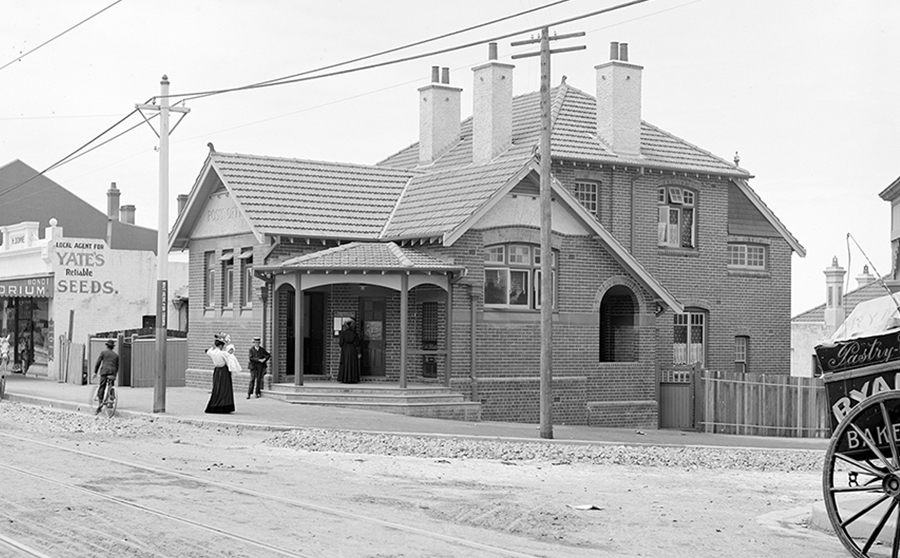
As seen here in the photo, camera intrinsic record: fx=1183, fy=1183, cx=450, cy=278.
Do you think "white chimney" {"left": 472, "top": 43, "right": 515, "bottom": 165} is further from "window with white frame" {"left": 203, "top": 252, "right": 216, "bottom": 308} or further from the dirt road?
the dirt road

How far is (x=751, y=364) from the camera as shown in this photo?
3788 cm

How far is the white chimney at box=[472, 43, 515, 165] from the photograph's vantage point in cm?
3288

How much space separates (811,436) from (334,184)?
45.2 feet

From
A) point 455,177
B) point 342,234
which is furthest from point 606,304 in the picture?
point 342,234

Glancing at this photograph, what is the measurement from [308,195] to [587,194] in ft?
27.7

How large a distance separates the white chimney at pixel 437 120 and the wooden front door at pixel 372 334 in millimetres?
8370

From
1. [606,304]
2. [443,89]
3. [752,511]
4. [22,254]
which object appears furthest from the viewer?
[22,254]

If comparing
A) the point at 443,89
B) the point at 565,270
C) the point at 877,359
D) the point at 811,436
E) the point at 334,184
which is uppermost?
the point at 443,89

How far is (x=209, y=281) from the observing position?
3281cm

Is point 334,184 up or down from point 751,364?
up

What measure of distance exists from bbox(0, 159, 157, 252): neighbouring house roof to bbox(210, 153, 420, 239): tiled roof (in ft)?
85.1

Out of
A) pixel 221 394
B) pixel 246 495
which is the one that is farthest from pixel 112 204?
pixel 246 495

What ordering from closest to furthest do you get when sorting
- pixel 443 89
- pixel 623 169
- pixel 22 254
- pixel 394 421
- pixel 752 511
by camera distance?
pixel 752 511 → pixel 394 421 → pixel 623 169 → pixel 443 89 → pixel 22 254

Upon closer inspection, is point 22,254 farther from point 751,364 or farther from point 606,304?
point 751,364
